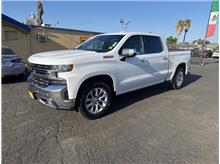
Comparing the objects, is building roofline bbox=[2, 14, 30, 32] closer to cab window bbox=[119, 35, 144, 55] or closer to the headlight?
cab window bbox=[119, 35, 144, 55]

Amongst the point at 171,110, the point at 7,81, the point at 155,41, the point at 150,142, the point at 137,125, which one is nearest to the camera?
the point at 150,142

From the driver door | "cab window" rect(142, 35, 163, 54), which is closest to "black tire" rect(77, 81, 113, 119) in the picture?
the driver door

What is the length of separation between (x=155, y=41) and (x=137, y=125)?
9.50 ft

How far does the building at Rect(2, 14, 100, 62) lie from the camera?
14.0 metres

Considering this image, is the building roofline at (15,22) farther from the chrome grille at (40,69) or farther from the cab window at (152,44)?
the cab window at (152,44)

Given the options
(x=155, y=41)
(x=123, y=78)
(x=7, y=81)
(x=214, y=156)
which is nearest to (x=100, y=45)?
(x=123, y=78)

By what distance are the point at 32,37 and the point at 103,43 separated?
12.2m

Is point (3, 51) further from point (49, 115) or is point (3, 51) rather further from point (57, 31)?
point (57, 31)

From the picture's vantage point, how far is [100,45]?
16.0 ft

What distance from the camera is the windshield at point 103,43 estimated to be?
460 centimetres

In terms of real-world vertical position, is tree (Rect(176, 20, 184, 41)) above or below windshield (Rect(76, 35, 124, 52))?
above

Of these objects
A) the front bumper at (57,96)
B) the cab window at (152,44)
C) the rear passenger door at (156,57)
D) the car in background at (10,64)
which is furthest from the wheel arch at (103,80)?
the car in background at (10,64)

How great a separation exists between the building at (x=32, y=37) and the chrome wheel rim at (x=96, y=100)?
39.6 feet

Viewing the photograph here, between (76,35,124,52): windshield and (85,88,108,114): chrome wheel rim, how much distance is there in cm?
100
